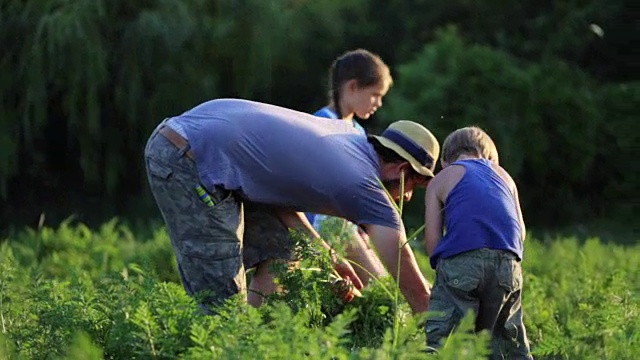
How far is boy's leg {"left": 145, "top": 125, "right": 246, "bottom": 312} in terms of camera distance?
5.38 meters

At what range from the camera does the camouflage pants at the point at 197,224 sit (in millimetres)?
5379

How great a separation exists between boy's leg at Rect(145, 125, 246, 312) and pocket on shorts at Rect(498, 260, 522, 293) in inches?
43.1

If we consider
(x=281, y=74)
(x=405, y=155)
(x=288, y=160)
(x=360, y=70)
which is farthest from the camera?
(x=281, y=74)

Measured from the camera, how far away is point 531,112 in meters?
14.7

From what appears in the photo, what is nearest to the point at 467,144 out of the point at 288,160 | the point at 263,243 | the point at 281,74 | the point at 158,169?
the point at 288,160

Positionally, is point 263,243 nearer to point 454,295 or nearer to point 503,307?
point 454,295

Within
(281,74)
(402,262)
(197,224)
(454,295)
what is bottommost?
(281,74)

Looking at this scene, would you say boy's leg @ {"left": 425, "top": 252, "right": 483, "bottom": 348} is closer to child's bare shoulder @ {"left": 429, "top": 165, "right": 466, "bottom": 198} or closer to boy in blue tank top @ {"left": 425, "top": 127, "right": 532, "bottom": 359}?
boy in blue tank top @ {"left": 425, "top": 127, "right": 532, "bottom": 359}

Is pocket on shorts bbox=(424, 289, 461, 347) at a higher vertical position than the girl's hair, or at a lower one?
lower

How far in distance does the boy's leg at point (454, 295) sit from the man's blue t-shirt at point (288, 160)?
0.32 metres

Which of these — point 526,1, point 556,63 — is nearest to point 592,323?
point 556,63

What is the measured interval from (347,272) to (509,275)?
3.14ft

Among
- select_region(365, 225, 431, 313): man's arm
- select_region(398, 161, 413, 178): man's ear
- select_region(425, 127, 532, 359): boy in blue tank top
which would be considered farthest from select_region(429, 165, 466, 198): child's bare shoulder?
select_region(365, 225, 431, 313): man's arm

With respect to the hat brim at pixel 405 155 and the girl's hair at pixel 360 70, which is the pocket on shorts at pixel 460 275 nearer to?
the hat brim at pixel 405 155
